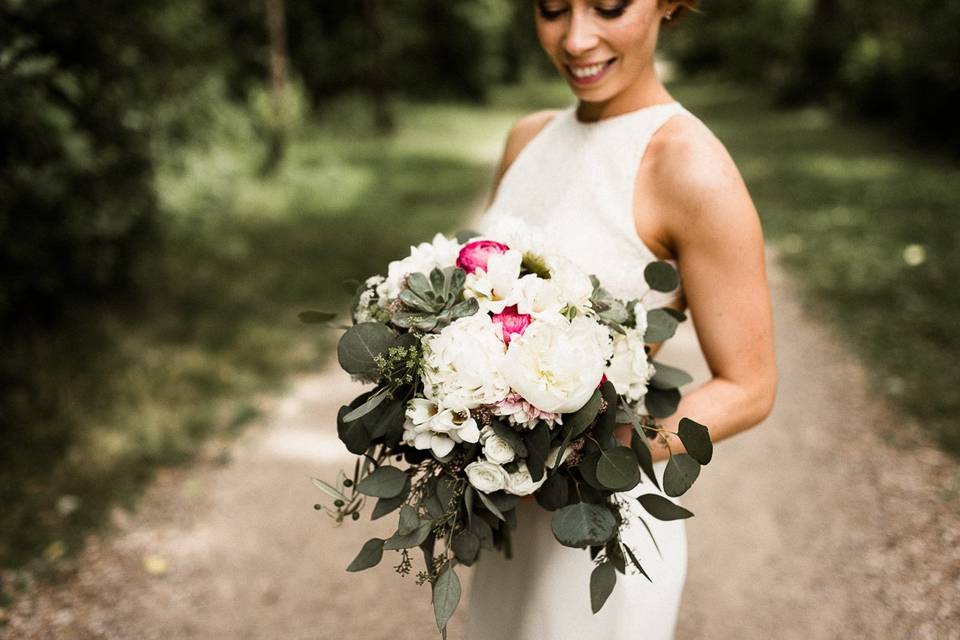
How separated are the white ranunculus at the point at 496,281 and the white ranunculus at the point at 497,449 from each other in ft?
0.74

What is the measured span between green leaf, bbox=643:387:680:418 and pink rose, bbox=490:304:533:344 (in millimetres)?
420

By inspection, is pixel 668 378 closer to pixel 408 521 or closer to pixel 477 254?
pixel 477 254

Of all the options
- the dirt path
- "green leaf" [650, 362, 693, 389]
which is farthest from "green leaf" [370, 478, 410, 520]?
the dirt path

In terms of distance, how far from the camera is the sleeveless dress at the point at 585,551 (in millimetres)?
1705

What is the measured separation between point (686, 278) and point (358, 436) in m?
0.78

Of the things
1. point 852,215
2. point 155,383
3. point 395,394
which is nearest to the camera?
point 395,394

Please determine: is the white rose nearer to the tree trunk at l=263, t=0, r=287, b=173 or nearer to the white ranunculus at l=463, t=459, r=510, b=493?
the white ranunculus at l=463, t=459, r=510, b=493

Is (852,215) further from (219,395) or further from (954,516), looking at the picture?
(219,395)

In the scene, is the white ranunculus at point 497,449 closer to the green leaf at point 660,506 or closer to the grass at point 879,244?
the green leaf at point 660,506

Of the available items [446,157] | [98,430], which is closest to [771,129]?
[446,157]

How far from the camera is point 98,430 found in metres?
4.39

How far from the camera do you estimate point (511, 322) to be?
1324mm

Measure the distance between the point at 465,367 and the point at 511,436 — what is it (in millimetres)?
155

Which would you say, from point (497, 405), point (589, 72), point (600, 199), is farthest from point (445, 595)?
point (589, 72)
